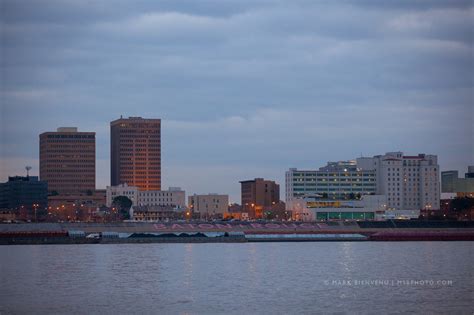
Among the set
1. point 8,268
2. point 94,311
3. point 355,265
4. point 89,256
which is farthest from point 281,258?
point 94,311

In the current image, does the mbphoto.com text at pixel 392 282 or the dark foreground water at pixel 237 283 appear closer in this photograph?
the dark foreground water at pixel 237 283

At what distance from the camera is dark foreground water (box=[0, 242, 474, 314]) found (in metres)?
65.2

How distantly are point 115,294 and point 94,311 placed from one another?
9.85 meters

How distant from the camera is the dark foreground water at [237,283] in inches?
2566

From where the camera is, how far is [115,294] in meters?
73.1

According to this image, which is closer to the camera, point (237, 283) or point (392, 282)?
point (392, 282)

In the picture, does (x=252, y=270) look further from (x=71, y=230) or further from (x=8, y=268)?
(x=71, y=230)

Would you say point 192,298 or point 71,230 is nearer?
point 192,298

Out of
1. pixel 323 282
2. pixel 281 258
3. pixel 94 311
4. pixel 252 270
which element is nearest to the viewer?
pixel 94 311

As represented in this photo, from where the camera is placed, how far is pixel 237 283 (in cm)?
8144

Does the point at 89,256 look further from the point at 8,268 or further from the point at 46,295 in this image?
the point at 46,295

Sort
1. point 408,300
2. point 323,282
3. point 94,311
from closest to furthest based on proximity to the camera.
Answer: point 94,311, point 408,300, point 323,282

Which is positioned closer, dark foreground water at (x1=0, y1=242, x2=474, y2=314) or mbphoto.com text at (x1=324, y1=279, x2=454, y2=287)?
dark foreground water at (x1=0, y1=242, x2=474, y2=314)

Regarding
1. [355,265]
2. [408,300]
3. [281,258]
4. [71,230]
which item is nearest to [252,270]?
[355,265]
